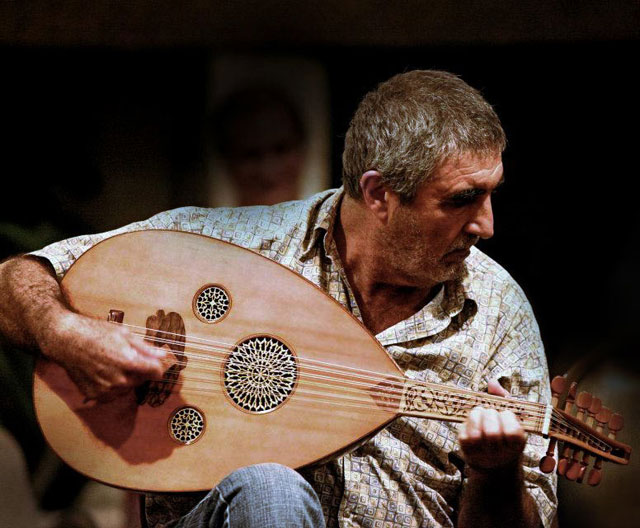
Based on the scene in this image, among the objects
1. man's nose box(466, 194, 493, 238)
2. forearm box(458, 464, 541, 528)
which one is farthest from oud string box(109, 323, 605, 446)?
man's nose box(466, 194, 493, 238)

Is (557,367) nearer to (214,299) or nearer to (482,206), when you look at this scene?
(482,206)

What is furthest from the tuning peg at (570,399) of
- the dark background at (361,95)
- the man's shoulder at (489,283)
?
the dark background at (361,95)

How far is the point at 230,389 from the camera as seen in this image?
1.48 metres

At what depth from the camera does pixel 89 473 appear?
4.71ft

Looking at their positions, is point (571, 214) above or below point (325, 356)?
above

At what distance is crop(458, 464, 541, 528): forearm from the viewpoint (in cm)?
146

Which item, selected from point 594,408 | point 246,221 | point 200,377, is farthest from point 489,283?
point 200,377

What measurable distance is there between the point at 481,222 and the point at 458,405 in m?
0.41

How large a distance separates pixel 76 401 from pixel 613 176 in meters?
1.45

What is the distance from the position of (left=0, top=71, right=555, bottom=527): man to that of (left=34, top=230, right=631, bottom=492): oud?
49mm

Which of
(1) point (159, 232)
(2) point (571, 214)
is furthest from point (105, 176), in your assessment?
(2) point (571, 214)

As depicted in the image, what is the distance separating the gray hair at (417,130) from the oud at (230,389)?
0.32m

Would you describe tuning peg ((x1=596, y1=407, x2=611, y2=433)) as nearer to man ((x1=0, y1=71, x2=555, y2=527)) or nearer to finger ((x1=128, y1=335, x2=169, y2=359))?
man ((x1=0, y1=71, x2=555, y2=527))

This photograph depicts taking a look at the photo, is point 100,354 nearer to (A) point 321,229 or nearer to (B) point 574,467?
(A) point 321,229
